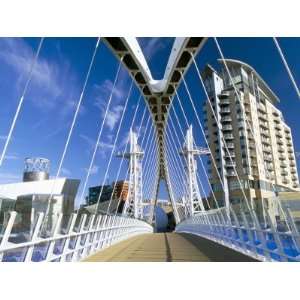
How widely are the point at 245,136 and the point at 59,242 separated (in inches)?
1633

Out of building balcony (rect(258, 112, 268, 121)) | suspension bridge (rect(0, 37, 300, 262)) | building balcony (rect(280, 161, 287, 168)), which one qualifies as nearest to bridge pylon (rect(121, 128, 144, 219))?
suspension bridge (rect(0, 37, 300, 262))

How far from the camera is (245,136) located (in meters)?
44.8

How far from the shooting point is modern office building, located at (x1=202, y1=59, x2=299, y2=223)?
42031mm

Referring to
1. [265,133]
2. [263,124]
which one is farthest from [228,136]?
[265,133]

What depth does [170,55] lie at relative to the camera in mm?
16250

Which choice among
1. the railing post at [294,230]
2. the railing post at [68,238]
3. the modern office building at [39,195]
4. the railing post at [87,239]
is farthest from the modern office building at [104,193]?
the railing post at [294,230]

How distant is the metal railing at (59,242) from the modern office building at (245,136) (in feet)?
104

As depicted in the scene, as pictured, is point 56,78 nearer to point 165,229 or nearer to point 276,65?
point 276,65

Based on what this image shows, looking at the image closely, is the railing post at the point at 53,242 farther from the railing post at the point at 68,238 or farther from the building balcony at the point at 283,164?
the building balcony at the point at 283,164

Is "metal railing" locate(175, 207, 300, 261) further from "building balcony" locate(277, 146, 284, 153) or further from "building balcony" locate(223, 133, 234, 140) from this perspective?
"building balcony" locate(277, 146, 284, 153)

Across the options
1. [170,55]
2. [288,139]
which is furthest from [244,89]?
[170,55]

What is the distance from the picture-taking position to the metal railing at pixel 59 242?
3980 mm
